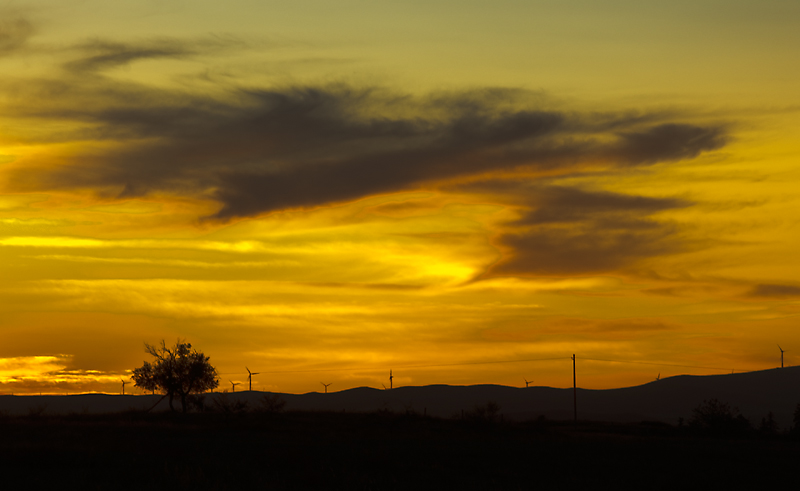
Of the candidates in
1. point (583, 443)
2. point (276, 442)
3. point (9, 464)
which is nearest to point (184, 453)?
point (9, 464)

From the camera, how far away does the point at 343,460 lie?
4225 centimetres

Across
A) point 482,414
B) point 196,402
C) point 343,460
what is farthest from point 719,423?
point 343,460

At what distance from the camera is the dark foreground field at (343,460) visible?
32.9 m

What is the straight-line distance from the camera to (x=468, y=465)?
42.5 metres

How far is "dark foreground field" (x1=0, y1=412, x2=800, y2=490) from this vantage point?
Answer: 32938 mm

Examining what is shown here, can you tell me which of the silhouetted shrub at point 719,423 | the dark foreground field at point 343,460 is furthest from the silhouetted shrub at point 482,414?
the silhouetted shrub at point 719,423

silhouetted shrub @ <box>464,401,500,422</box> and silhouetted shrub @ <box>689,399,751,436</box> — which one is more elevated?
silhouetted shrub @ <box>464,401,500,422</box>

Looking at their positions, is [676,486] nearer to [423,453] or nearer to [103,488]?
[423,453]

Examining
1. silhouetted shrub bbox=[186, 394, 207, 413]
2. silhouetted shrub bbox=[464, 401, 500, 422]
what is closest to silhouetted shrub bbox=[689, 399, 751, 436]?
silhouetted shrub bbox=[464, 401, 500, 422]

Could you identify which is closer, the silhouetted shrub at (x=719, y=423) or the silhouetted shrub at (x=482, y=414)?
the silhouetted shrub at (x=482, y=414)

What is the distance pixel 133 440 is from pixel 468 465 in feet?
77.1

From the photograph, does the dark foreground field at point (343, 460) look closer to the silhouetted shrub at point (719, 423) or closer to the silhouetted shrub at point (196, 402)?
the silhouetted shrub at point (196, 402)

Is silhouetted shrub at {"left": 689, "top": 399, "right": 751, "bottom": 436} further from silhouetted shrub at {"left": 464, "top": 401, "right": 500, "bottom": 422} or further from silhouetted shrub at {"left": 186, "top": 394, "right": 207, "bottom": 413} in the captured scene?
silhouetted shrub at {"left": 186, "top": 394, "right": 207, "bottom": 413}

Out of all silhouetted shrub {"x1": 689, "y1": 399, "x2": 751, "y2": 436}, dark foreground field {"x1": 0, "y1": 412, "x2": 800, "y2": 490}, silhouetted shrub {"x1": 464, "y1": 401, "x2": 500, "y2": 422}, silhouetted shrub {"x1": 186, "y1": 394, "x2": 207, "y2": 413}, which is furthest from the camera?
silhouetted shrub {"x1": 186, "y1": 394, "x2": 207, "y2": 413}
